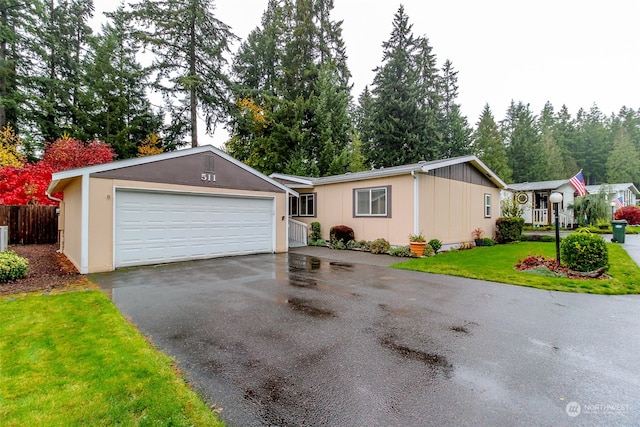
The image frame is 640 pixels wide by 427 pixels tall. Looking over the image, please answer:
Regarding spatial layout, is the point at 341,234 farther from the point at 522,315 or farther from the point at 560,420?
the point at 560,420

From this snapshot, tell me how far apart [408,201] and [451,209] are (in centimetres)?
269

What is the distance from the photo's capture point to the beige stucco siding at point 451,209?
11352 millimetres

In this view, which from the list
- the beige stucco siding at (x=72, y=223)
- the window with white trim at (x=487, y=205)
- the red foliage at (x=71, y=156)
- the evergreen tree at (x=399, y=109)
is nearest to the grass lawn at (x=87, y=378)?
the beige stucco siding at (x=72, y=223)

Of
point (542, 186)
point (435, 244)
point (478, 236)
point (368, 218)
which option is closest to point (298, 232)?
point (368, 218)

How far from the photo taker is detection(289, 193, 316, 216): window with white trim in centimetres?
1491

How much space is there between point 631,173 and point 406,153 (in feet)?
116

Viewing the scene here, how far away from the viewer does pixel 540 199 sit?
23.0 m

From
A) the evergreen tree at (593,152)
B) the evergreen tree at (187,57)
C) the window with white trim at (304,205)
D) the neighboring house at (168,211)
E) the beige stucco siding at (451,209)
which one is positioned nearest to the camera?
the neighboring house at (168,211)

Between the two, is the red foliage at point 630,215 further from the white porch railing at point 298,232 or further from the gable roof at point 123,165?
the gable roof at point 123,165

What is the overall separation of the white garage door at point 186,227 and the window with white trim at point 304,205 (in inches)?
135

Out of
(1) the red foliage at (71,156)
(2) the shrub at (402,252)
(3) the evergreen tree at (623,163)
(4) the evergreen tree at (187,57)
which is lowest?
(2) the shrub at (402,252)

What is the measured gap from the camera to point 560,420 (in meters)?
2.23

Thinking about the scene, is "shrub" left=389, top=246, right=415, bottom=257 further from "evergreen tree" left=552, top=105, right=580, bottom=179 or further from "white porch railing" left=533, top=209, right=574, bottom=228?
"evergreen tree" left=552, top=105, right=580, bottom=179

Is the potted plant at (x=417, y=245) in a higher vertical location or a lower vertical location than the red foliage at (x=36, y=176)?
lower
